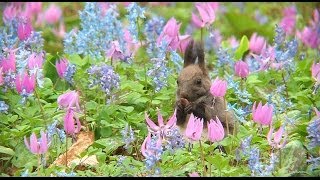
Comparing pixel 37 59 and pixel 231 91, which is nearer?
pixel 37 59

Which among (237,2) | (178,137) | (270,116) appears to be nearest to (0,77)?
(178,137)

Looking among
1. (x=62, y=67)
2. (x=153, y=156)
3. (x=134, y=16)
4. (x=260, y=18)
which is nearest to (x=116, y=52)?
(x=62, y=67)

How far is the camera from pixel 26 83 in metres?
4.36

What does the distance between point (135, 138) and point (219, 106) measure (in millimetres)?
557

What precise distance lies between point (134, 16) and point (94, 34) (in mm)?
464

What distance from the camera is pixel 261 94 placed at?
5.28m

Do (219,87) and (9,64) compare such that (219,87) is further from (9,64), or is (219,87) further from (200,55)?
(9,64)

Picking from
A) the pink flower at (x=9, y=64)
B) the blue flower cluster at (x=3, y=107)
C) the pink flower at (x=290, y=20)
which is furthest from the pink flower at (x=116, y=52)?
the pink flower at (x=290, y=20)

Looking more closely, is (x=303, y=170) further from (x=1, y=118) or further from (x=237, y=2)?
(x=237, y=2)

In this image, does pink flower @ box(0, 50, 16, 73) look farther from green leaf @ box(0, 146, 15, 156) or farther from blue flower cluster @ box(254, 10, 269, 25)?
blue flower cluster @ box(254, 10, 269, 25)

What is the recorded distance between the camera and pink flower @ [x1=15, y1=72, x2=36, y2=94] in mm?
4355

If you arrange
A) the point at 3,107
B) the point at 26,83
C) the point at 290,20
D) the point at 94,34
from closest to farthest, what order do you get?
the point at 26,83 → the point at 3,107 → the point at 94,34 → the point at 290,20

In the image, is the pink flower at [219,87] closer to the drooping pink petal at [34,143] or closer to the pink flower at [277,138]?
the pink flower at [277,138]

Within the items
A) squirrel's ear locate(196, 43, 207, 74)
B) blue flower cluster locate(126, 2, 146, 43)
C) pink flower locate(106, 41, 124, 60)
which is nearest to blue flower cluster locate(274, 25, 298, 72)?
squirrel's ear locate(196, 43, 207, 74)
